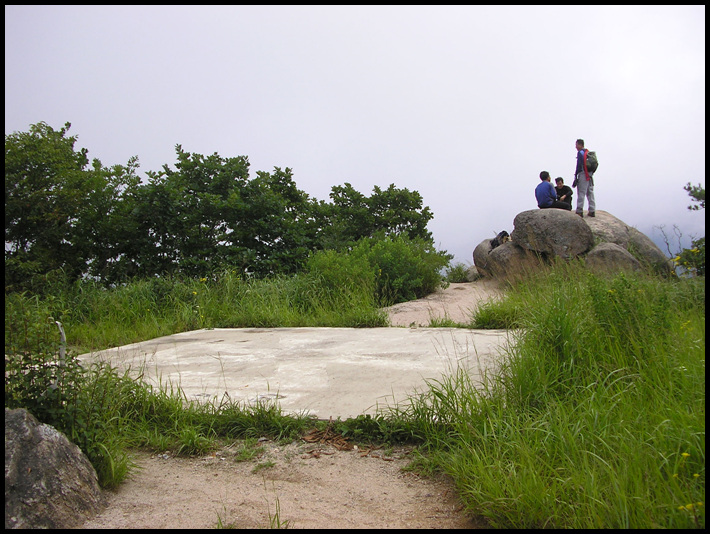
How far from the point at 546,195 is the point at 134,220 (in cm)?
1024

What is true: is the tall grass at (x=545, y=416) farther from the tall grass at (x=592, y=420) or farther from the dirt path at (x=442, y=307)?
the dirt path at (x=442, y=307)

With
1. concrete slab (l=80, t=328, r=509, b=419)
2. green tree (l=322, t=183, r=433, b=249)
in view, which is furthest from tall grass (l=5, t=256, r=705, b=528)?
green tree (l=322, t=183, r=433, b=249)

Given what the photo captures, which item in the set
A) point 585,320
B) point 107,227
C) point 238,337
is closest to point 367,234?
point 107,227

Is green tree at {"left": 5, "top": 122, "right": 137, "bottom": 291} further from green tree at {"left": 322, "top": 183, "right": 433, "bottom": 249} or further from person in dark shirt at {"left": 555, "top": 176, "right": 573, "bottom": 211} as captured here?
person in dark shirt at {"left": 555, "top": 176, "right": 573, "bottom": 211}

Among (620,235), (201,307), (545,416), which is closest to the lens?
(545,416)

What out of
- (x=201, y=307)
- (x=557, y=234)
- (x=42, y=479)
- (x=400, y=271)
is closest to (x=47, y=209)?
(x=201, y=307)

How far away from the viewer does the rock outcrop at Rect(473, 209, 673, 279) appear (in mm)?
11453

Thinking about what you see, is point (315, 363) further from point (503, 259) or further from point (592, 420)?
point (503, 259)

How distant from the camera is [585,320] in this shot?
12.4 feet

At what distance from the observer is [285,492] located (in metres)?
2.68

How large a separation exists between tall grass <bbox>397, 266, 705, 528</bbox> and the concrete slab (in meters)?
0.49

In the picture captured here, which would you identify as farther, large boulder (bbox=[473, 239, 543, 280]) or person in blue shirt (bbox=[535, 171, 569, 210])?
person in blue shirt (bbox=[535, 171, 569, 210])

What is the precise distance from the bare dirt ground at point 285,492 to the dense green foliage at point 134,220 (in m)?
8.38

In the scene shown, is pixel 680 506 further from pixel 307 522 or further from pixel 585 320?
pixel 585 320
